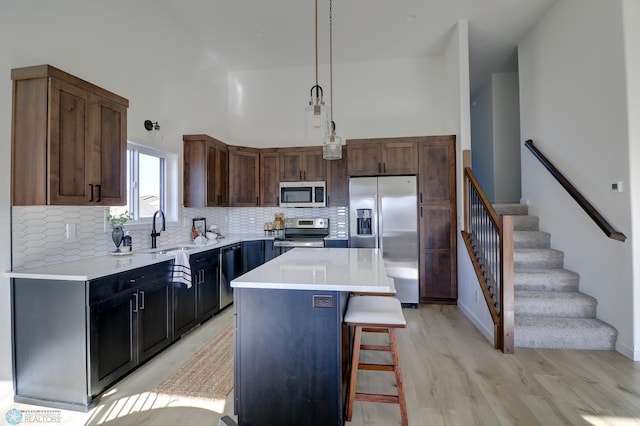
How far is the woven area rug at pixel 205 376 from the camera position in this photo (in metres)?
2.18

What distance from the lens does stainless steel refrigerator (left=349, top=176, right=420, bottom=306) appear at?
4191 mm

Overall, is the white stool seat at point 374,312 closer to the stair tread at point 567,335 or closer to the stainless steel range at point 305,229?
the stair tread at point 567,335

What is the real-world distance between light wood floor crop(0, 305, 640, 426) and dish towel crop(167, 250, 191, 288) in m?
0.65

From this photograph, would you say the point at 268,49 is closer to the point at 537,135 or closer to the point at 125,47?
the point at 125,47

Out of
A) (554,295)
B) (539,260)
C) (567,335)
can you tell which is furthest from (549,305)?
(539,260)

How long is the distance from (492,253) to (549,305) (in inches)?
30.7

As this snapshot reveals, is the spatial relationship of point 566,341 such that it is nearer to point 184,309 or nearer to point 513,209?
point 513,209

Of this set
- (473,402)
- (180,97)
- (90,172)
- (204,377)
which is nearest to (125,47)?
(180,97)

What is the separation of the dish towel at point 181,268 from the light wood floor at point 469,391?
0.65 m

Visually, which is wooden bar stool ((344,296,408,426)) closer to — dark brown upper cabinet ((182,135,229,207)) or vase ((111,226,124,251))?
vase ((111,226,124,251))

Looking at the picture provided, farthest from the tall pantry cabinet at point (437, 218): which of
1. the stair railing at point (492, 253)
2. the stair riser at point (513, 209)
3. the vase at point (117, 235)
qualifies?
the vase at point (117, 235)

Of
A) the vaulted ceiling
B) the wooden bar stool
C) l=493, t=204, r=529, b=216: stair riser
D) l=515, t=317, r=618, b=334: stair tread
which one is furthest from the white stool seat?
the vaulted ceiling

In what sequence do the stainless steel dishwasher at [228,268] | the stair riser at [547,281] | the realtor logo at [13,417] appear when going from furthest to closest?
1. the stainless steel dishwasher at [228,268]
2. the stair riser at [547,281]
3. the realtor logo at [13,417]

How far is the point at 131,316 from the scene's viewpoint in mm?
2363
